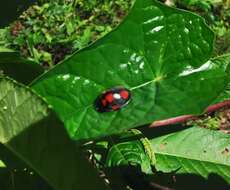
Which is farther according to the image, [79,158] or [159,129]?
[159,129]

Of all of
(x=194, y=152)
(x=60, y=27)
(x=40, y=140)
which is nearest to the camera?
(x=40, y=140)

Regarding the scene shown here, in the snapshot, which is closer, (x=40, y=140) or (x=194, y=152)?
(x=40, y=140)

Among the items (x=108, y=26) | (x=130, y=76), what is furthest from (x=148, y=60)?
(x=108, y=26)

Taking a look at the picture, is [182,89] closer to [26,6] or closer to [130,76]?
[130,76]

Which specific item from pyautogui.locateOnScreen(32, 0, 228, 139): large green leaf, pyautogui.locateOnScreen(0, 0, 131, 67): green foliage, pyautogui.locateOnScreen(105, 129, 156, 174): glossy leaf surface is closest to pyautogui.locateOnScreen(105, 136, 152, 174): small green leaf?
pyautogui.locateOnScreen(105, 129, 156, 174): glossy leaf surface

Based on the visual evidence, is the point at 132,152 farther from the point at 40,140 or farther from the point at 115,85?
the point at 40,140

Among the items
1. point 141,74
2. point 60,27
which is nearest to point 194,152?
point 141,74
